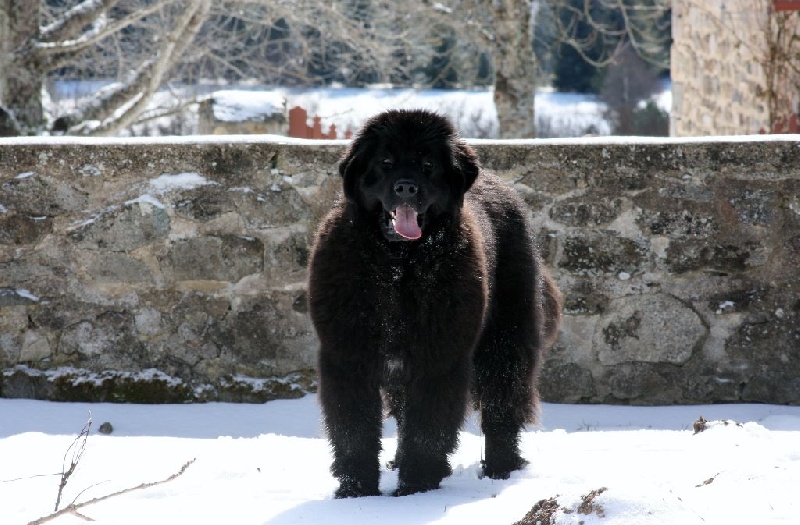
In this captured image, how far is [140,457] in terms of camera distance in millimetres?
4152

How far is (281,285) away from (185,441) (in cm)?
117

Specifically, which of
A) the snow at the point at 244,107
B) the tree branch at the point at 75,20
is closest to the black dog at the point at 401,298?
the tree branch at the point at 75,20

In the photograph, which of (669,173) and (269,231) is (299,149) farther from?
(669,173)

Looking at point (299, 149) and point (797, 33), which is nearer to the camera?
point (299, 149)

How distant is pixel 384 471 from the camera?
13.4 ft

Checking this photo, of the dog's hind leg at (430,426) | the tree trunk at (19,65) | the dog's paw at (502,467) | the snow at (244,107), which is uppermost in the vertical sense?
the tree trunk at (19,65)

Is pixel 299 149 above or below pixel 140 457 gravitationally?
above

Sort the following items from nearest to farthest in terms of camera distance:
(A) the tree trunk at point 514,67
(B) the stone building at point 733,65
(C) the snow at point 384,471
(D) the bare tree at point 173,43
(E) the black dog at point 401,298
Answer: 1. (C) the snow at point 384,471
2. (E) the black dog at point 401,298
3. (B) the stone building at point 733,65
4. (D) the bare tree at point 173,43
5. (A) the tree trunk at point 514,67

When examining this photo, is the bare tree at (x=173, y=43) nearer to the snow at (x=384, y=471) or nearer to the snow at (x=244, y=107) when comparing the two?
the snow at (x=244, y=107)

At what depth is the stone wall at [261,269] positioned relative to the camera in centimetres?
535

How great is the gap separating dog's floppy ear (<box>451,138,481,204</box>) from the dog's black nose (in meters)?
0.23

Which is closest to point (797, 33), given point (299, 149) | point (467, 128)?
point (299, 149)

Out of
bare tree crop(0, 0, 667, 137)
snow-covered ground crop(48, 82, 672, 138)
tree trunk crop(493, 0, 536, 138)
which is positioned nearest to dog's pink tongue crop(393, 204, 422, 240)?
bare tree crop(0, 0, 667, 137)

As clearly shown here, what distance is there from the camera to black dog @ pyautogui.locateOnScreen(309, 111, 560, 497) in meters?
3.51
